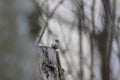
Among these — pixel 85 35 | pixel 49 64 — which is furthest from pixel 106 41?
pixel 49 64

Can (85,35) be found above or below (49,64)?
above

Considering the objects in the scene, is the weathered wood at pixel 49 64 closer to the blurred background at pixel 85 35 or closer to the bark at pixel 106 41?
the blurred background at pixel 85 35

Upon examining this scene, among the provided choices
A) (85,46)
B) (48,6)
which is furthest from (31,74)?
(85,46)

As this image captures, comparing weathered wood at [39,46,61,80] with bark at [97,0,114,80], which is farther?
bark at [97,0,114,80]

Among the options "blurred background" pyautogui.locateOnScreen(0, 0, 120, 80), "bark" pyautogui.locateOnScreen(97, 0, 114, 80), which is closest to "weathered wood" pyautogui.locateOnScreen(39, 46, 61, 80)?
"blurred background" pyautogui.locateOnScreen(0, 0, 120, 80)

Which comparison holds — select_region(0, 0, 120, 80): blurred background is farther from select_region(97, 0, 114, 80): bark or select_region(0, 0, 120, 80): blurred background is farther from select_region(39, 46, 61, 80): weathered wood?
select_region(39, 46, 61, 80): weathered wood

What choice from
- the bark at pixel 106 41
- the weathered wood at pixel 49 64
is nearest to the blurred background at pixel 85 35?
the bark at pixel 106 41

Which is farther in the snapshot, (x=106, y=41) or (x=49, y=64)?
(x=106, y=41)

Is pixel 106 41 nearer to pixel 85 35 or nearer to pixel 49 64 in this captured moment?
pixel 85 35
